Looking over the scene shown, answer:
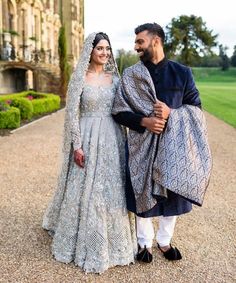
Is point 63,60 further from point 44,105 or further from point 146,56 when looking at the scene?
point 146,56

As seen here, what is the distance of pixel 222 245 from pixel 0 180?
149 inches

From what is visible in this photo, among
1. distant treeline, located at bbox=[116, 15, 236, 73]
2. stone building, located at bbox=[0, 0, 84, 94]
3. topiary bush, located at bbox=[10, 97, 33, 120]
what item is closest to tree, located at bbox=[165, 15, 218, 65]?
distant treeline, located at bbox=[116, 15, 236, 73]

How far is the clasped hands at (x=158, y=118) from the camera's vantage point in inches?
122

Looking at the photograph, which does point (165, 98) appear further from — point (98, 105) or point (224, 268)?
point (224, 268)

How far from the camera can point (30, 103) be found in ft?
48.7

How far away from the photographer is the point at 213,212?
5184mm

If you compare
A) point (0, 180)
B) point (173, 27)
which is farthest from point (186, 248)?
point (173, 27)

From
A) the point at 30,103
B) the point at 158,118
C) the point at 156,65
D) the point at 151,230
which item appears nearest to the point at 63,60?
the point at 30,103

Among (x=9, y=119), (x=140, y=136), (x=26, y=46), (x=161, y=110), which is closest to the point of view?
(x=161, y=110)

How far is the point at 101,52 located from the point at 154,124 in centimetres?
78

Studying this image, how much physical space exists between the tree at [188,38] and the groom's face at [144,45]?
4845cm

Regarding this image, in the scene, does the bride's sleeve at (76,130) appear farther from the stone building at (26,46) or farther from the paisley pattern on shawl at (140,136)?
the stone building at (26,46)

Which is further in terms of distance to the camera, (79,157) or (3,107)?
(3,107)

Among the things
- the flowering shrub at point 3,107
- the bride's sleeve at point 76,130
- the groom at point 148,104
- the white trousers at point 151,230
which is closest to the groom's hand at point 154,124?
the groom at point 148,104
